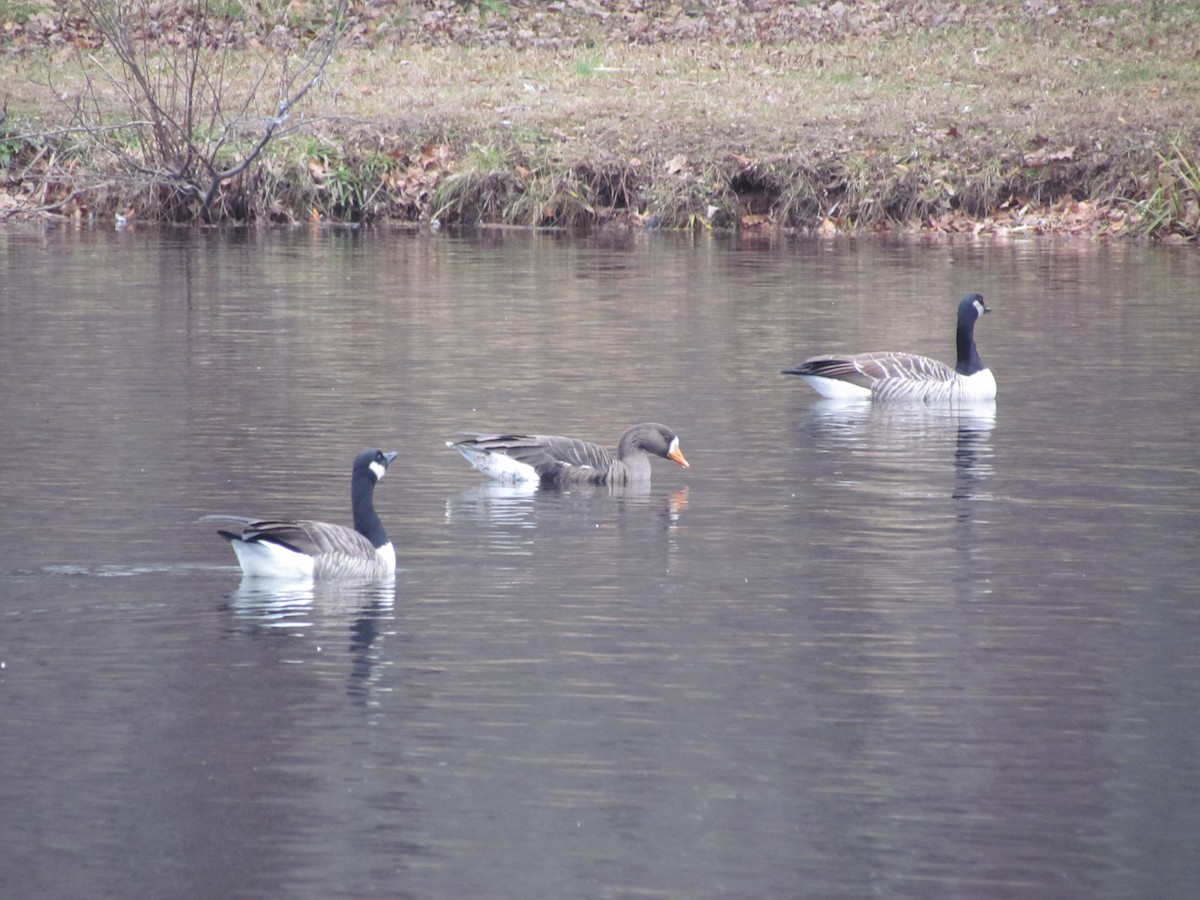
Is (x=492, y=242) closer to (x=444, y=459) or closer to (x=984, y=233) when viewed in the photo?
(x=984, y=233)

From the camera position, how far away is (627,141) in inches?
1266

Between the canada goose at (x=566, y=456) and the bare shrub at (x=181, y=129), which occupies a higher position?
the bare shrub at (x=181, y=129)

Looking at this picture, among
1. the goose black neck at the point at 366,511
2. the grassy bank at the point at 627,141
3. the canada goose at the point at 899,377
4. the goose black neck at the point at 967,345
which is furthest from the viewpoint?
the grassy bank at the point at 627,141

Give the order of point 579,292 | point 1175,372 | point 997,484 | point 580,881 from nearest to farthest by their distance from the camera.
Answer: point 580,881 < point 997,484 < point 1175,372 < point 579,292

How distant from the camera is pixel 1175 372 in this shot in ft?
58.8

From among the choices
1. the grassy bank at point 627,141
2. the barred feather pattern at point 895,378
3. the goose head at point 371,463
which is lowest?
the goose head at point 371,463

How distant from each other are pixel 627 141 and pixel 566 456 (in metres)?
19.8

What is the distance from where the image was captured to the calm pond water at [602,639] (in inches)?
261

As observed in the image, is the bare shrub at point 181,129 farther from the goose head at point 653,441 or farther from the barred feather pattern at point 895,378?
the goose head at point 653,441

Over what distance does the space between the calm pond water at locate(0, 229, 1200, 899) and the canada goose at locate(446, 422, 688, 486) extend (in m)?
0.22

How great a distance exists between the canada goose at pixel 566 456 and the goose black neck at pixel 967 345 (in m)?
4.51

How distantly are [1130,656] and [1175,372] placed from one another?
9596mm

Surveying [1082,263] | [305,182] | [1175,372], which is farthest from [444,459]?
[305,182]

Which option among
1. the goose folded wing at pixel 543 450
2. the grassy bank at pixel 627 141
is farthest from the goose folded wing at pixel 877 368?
the grassy bank at pixel 627 141
